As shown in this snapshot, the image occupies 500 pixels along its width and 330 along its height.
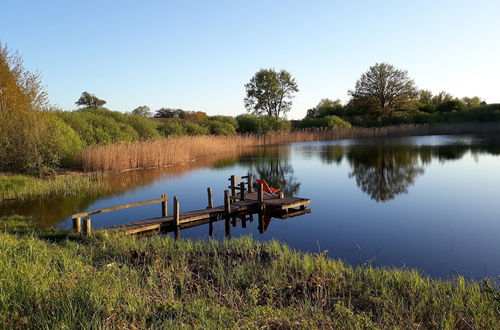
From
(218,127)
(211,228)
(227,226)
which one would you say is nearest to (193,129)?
(218,127)

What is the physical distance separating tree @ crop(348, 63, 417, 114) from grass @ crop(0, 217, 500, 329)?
6142cm

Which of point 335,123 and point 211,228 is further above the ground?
point 335,123

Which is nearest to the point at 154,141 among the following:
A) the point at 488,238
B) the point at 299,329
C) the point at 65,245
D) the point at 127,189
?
the point at 127,189

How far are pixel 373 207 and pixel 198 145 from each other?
20.7 metres

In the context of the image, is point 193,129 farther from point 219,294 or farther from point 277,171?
point 219,294

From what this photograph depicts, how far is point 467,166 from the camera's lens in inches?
906

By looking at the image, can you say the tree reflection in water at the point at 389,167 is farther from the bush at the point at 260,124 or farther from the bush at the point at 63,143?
the bush at the point at 260,124

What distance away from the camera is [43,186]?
56.1ft

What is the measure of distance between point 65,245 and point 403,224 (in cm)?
939

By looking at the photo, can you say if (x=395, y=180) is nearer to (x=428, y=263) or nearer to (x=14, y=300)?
(x=428, y=263)

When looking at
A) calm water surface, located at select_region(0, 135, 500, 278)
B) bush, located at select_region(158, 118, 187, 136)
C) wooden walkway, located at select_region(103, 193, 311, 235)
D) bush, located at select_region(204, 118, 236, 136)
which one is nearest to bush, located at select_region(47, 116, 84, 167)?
calm water surface, located at select_region(0, 135, 500, 278)

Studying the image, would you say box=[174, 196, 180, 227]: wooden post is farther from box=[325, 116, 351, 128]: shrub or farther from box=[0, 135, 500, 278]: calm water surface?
box=[325, 116, 351, 128]: shrub

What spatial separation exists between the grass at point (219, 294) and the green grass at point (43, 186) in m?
9.46

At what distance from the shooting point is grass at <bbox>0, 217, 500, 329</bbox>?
4520 millimetres
